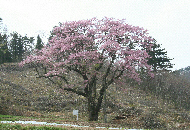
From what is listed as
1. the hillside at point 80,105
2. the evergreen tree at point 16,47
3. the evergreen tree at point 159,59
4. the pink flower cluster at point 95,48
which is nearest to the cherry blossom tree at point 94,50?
the pink flower cluster at point 95,48

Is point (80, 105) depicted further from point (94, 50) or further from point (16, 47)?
point (16, 47)

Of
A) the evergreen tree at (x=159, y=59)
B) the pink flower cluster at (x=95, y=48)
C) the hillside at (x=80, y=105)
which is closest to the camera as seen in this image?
the pink flower cluster at (x=95, y=48)

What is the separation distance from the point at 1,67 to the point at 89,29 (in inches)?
1322

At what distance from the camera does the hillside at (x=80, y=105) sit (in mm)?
21719

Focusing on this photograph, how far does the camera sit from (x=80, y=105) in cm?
3044

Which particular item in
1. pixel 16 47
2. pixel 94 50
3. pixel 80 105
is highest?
pixel 16 47

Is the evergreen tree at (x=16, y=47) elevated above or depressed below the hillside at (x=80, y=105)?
above

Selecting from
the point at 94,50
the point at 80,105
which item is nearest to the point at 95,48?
the point at 94,50

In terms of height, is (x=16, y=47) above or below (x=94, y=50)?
above

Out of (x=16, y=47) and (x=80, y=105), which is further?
(x=16, y=47)

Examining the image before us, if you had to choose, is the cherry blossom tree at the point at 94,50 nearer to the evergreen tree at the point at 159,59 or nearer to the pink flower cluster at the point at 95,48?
the pink flower cluster at the point at 95,48

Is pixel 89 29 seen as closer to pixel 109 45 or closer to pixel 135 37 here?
pixel 109 45

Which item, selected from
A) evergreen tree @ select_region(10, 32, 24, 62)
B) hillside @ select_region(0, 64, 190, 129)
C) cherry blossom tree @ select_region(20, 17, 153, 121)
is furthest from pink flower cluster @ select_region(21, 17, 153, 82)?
evergreen tree @ select_region(10, 32, 24, 62)

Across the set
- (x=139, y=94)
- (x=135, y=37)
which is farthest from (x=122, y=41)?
(x=139, y=94)
